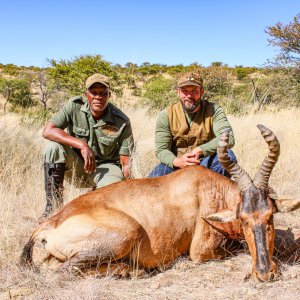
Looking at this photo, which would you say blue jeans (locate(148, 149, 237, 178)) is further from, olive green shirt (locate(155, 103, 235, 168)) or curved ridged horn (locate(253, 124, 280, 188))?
curved ridged horn (locate(253, 124, 280, 188))

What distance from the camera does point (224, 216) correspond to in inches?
166

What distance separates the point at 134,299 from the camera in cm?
386

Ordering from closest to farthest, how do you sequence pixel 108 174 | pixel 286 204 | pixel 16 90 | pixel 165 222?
pixel 286 204 < pixel 165 222 < pixel 108 174 < pixel 16 90

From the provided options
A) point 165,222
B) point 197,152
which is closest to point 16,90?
point 197,152

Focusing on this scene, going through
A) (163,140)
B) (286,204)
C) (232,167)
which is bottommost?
(286,204)

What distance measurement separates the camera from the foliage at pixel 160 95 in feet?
48.9

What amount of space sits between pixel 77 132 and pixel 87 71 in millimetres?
10563

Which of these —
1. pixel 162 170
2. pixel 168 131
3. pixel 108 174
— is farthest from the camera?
pixel 108 174

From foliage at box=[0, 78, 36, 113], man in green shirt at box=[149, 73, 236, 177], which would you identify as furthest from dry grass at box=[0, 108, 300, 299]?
foliage at box=[0, 78, 36, 113]

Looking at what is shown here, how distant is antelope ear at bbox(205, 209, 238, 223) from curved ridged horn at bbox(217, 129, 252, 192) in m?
0.24

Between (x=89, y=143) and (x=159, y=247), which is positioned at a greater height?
(x=89, y=143)

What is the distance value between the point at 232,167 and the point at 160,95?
12.0 m

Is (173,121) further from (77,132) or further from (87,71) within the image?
(87,71)

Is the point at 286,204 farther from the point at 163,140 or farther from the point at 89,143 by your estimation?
the point at 89,143
